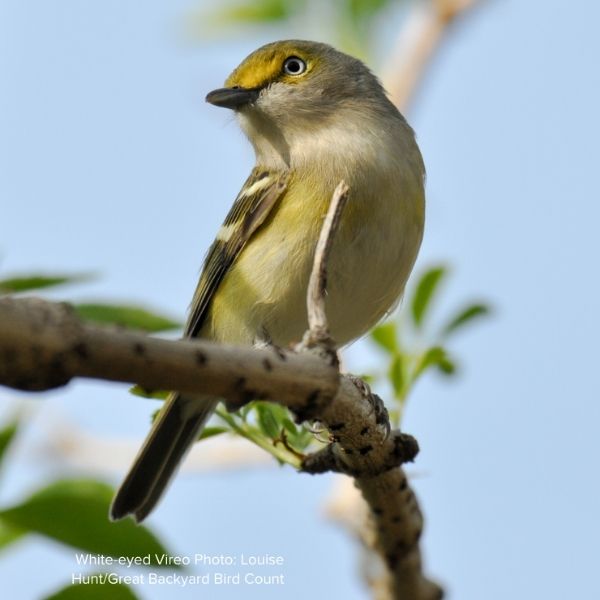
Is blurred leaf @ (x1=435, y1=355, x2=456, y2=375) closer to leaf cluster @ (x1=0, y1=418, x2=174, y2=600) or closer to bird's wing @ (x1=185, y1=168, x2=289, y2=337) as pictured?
bird's wing @ (x1=185, y1=168, x2=289, y2=337)

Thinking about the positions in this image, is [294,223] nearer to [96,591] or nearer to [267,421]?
[267,421]

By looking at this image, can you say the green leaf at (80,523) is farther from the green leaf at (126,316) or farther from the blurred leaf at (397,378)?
the blurred leaf at (397,378)

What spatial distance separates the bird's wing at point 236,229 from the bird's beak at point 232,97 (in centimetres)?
34

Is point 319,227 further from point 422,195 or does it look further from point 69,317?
point 69,317

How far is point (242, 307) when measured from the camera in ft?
14.5

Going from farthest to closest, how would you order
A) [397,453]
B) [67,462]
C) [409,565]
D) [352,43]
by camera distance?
[67,462] → [352,43] → [409,565] → [397,453]

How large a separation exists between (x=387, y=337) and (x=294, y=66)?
6.09 ft

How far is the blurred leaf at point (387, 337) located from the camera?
13.4 feet

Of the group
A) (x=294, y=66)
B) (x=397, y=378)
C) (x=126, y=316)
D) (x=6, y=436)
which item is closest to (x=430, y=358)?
(x=397, y=378)

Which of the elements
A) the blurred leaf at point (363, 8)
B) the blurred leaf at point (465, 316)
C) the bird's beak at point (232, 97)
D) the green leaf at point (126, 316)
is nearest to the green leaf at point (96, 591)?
the green leaf at point (126, 316)

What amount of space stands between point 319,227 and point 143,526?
5.32 feet

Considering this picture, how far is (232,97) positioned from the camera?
494cm

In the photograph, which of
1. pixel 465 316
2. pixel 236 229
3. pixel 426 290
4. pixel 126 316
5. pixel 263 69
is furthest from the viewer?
pixel 263 69

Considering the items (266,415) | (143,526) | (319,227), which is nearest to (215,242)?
(319,227)
